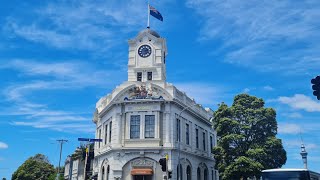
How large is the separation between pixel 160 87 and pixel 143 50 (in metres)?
7.29

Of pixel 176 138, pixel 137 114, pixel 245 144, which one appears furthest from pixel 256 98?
pixel 137 114

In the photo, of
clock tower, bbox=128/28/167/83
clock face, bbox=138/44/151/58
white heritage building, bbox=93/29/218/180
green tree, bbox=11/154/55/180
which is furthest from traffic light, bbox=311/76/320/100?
green tree, bbox=11/154/55/180

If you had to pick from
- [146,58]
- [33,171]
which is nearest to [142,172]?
[146,58]

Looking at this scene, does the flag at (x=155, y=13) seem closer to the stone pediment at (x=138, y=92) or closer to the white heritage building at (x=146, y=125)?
the white heritage building at (x=146, y=125)

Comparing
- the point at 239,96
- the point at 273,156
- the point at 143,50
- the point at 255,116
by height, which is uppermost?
the point at 143,50

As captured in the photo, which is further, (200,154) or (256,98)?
(200,154)

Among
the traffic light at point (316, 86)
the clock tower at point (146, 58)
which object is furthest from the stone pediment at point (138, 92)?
the traffic light at point (316, 86)

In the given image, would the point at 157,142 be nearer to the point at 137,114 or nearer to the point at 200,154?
the point at 137,114

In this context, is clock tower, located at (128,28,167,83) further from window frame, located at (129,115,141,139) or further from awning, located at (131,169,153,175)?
awning, located at (131,169,153,175)

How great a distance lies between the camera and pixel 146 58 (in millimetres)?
42219

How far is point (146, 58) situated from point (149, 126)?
32.0 feet

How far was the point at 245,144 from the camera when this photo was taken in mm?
36250

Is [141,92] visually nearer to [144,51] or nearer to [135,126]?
[135,126]

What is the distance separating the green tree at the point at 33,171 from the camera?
233 ft
